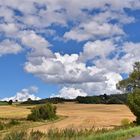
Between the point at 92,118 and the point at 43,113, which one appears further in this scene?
the point at 43,113

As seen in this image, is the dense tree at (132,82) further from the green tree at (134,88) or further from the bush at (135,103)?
the bush at (135,103)

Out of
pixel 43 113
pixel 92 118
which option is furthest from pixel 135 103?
pixel 43 113

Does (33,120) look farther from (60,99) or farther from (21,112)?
(60,99)

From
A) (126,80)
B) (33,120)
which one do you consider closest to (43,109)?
(33,120)

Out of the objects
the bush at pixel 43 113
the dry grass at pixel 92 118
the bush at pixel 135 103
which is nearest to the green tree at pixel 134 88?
the bush at pixel 135 103

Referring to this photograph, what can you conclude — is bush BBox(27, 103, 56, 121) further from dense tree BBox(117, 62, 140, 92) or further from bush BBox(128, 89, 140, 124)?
bush BBox(128, 89, 140, 124)

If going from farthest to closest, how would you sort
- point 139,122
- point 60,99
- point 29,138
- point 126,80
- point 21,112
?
point 60,99, point 21,112, point 126,80, point 139,122, point 29,138

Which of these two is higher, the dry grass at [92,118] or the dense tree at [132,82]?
the dense tree at [132,82]

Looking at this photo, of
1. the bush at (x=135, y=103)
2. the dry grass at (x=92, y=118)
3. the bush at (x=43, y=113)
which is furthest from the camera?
the bush at (x=43, y=113)

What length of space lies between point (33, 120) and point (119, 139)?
53646 mm

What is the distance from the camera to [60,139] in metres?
31.5

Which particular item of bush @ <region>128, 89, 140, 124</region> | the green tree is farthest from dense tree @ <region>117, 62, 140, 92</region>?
bush @ <region>128, 89, 140, 124</region>

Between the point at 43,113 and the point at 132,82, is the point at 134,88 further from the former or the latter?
the point at 43,113

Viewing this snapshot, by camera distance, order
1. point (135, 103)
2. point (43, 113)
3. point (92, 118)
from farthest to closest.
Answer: point (43, 113)
point (92, 118)
point (135, 103)
